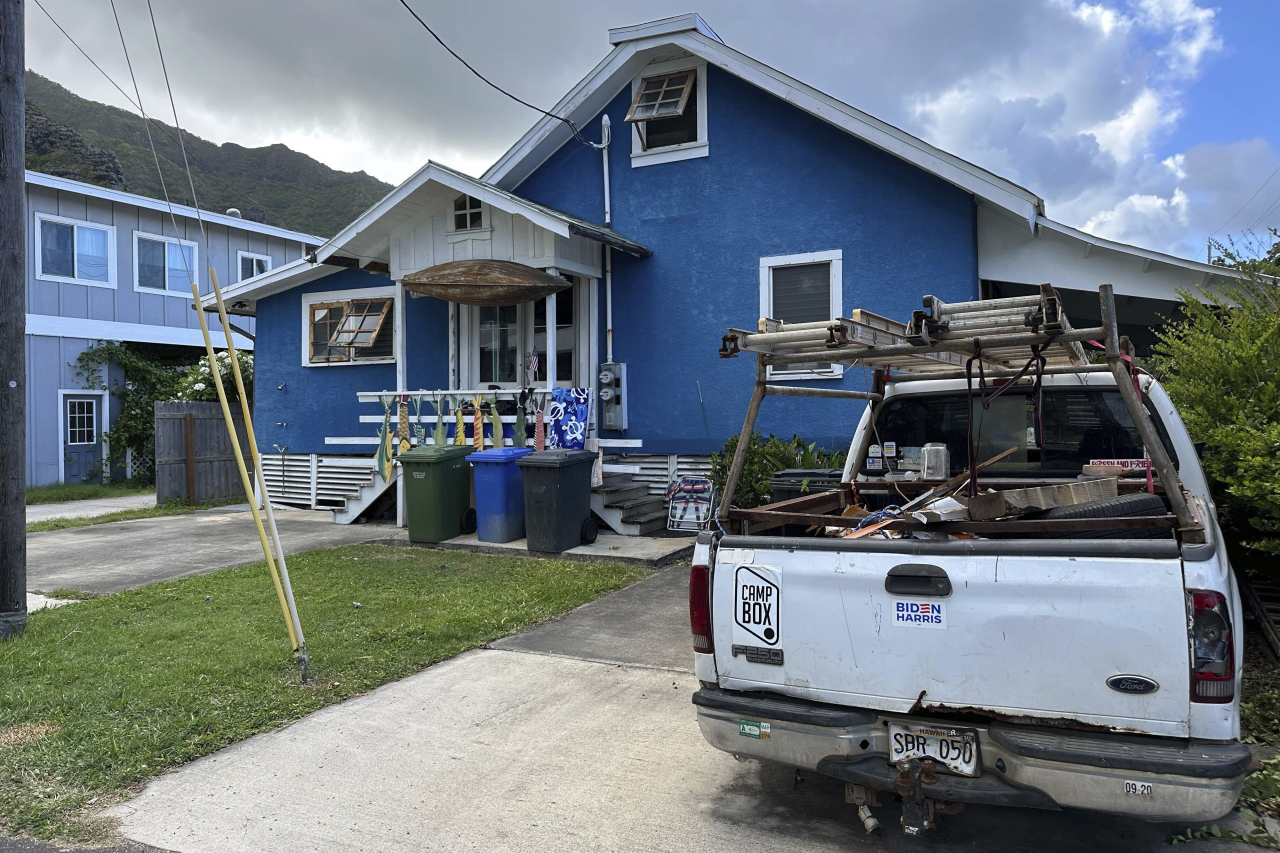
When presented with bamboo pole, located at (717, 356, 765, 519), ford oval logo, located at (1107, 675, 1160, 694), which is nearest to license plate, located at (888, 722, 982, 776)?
ford oval logo, located at (1107, 675, 1160, 694)

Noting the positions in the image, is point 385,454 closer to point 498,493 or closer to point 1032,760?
point 498,493

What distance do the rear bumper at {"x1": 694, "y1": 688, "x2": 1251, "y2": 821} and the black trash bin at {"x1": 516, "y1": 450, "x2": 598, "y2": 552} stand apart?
5.88m

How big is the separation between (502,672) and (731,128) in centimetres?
784

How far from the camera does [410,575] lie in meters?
8.38

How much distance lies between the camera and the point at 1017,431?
4.77 metres

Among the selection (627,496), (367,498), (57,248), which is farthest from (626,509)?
(57,248)

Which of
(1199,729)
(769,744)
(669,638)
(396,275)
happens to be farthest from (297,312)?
(1199,729)

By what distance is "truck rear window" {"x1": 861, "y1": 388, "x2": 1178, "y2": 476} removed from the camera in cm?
453

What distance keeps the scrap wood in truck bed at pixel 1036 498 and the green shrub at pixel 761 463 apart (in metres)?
5.09

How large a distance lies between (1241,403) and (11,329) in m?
8.13

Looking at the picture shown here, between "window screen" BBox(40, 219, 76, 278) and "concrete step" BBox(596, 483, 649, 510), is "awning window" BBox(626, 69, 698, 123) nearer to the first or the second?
"concrete step" BBox(596, 483, 649, 510)

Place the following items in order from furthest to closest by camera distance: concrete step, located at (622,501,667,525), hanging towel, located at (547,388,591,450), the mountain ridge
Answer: the mountain ridge
hanging towel, located at (547,388,591,450)
concrete step, located at (622,501,667,525)

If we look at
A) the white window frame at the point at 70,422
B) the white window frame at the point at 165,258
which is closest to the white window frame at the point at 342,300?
the white window frame at the point at 165,258

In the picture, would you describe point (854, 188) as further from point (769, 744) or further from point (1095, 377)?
point (769, 744)
